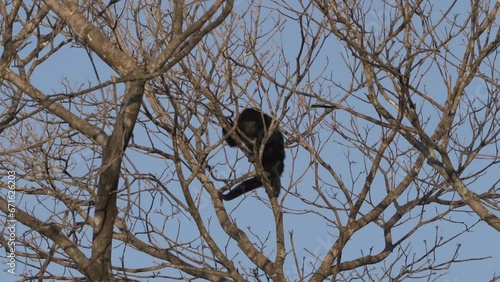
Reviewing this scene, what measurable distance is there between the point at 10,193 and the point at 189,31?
86.3 inches

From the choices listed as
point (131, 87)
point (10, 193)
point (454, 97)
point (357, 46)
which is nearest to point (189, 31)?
point (131, 87)

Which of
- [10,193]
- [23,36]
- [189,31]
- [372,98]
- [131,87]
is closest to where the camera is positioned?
[189,31]

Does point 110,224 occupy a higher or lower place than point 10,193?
lower

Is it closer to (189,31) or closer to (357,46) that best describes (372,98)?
(357,46)


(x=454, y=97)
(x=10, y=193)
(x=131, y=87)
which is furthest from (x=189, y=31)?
(x=10, y=193)

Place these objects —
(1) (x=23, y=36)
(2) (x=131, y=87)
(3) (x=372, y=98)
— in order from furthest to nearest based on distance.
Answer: (1) (x=23, y=36) < (3) (x=372, y=98) < (2) (x=131, y=87)

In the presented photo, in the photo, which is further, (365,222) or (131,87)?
(365,222)

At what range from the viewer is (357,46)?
196 inches

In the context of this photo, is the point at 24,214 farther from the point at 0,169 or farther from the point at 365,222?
the point at 365,222

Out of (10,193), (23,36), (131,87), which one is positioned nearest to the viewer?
(131,87)

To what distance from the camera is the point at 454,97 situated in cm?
521

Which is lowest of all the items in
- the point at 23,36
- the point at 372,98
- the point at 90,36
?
the point at 372,98

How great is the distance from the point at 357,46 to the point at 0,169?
307cm

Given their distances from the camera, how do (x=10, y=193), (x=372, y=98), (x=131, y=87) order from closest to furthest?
(x=131, y=87) → (x=372, y=98) → (x=10, y=193)
